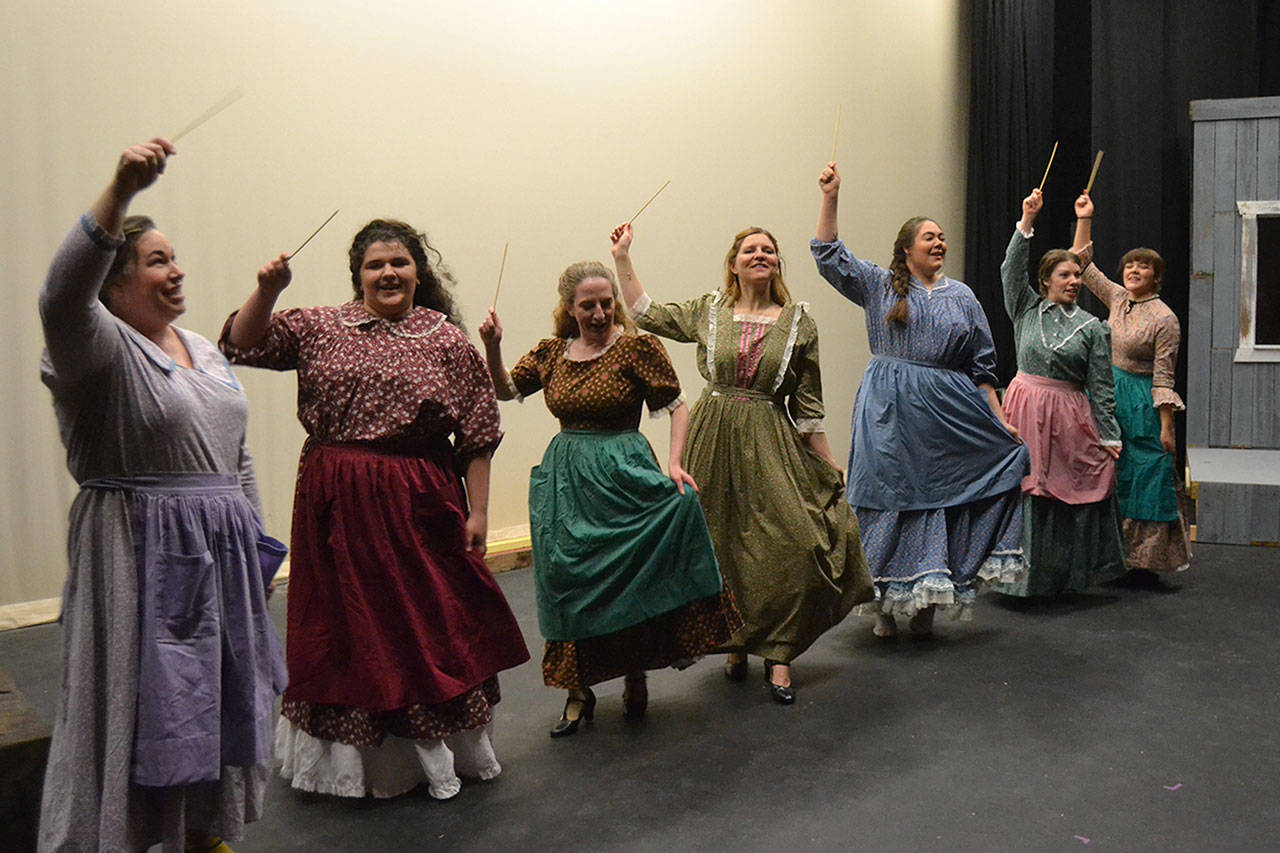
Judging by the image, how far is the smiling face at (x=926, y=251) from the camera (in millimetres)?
4105

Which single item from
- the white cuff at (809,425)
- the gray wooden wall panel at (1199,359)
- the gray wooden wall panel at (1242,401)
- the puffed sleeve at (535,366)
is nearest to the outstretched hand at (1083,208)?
the gray wooden wall panel at (1199,359)

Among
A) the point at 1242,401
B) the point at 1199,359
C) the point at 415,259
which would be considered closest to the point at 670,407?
the point at 415,259

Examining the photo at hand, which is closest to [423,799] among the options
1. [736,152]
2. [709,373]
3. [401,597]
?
[401,597]

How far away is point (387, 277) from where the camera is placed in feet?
8.91

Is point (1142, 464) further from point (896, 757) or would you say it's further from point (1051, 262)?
point (896, 757)

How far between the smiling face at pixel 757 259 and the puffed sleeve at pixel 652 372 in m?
0.55

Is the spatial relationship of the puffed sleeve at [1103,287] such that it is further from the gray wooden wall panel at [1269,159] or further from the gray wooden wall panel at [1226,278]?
the gray wooden wall panel at [1269,159]

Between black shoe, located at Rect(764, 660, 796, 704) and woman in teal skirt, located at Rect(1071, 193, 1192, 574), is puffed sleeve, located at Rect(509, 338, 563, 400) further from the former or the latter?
woman in teal skirt, located at Rect(1071, 193, 1192, 574)

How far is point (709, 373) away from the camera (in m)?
3.70

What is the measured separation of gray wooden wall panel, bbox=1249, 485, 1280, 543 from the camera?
604 centimetres

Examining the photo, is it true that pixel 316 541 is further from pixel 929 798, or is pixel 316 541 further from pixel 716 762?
pixel 929 798

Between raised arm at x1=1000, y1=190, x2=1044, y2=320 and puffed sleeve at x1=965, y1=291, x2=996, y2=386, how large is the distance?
51cm

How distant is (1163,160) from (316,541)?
6.53 meters

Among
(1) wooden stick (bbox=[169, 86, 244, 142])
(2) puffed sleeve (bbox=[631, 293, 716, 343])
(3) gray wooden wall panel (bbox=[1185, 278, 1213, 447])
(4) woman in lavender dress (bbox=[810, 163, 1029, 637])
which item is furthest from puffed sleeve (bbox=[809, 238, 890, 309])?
(3) gray wooden wall panel (bbox=[1185, 278, 1213, 447])
